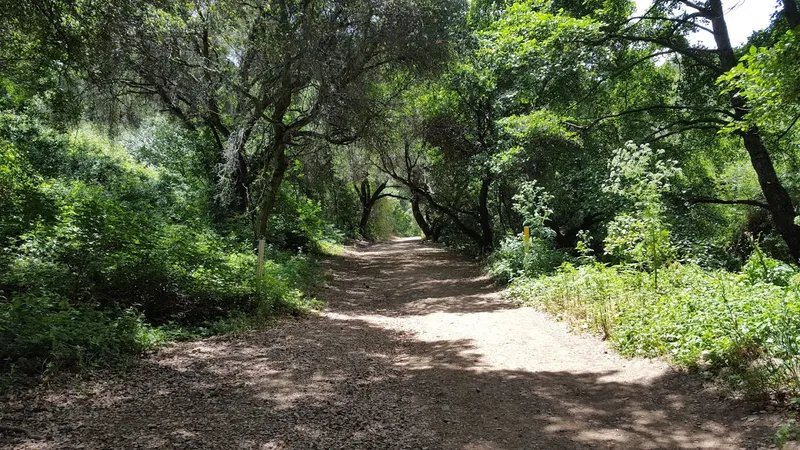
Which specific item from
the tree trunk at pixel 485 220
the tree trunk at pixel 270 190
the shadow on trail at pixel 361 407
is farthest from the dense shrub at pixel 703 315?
the tree trunk at pixel 485 220

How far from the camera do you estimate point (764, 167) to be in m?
10.3

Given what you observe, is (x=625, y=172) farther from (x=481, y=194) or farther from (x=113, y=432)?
(x=481, y=194)

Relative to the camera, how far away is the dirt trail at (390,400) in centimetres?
354

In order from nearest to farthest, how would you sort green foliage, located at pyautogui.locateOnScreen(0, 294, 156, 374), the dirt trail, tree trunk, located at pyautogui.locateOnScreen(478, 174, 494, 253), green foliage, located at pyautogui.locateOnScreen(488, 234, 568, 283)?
the dirt trail → green foliage, located at pyautogui.locateOnScreen(0, 294, 156, 374) → green foliage, located at pyautogui.locateOnScreen(488, 234, 568, 283) → tree trunk, located at pyautogui.locateOnScreen(478, 174, 494, 253)

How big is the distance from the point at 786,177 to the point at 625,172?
40.0 ft

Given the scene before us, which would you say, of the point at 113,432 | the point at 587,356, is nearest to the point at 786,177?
the point at 587,356

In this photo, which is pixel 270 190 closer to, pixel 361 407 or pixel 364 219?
pixel 361 407

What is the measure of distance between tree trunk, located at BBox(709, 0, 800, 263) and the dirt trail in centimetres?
662

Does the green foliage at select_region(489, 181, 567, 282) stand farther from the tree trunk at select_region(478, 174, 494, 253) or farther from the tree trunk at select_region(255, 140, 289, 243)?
the tree trunk at select_region(255, 140, 289, 243)

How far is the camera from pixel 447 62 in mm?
12281

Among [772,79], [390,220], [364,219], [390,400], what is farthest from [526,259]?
[390,220]

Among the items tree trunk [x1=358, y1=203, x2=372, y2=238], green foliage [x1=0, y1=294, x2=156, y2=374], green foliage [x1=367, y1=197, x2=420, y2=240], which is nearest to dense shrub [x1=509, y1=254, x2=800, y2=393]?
green foliage [x1=0, y1=294, x2=156, y2=374]

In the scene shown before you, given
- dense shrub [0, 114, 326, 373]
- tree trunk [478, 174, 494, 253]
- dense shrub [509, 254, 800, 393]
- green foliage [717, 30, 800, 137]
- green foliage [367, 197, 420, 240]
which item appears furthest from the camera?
green foliage [367, 197, 420, 240]

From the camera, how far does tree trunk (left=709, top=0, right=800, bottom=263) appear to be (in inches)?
396
